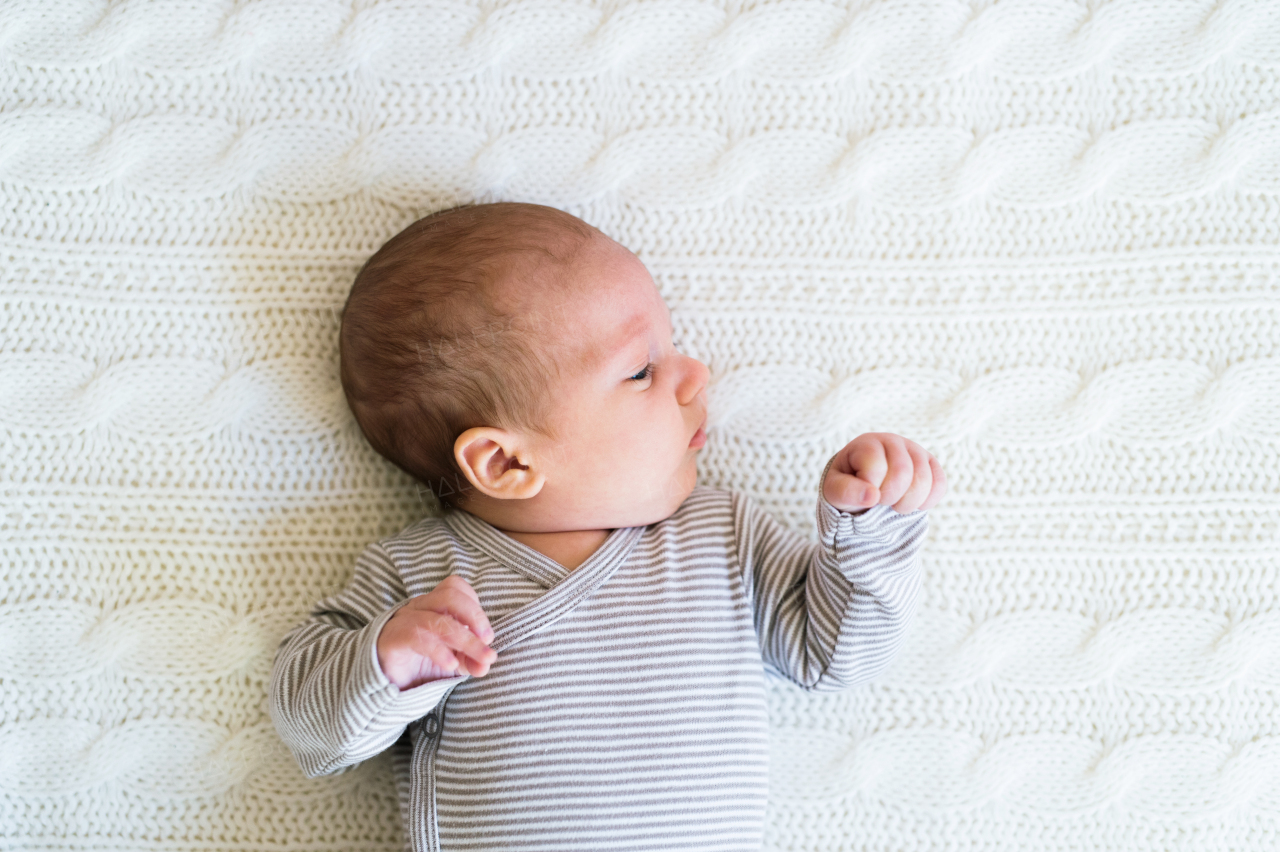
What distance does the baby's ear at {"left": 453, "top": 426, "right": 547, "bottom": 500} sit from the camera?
3.25 feet

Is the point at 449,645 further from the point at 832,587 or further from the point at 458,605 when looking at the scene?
the point at 832,587

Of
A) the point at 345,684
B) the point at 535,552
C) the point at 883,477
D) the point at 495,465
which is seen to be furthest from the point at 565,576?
the point at 883,477

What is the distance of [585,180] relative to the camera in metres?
1.17

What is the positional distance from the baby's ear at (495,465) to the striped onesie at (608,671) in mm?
81

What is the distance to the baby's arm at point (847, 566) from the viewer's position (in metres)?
0.93

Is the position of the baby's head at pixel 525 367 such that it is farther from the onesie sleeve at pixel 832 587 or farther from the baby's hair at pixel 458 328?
the onesie sleeve at pixel 832 587

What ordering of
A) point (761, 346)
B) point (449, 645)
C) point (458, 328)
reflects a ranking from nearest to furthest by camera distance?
point (449, 645)
point (458, 328)
point (761, 346)

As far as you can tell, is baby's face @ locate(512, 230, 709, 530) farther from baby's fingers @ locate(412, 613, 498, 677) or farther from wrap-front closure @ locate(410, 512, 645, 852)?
baby's fingers @ locate(412, 613, 498, 677)

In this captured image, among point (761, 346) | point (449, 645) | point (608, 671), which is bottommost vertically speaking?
point (608, 671)

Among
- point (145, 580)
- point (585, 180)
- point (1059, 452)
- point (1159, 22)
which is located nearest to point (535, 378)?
point (585, 180)

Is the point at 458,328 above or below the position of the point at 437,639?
above

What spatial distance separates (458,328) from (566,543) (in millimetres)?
279

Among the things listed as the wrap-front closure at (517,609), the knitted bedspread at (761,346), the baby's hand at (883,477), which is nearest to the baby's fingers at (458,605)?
the wrap-front closure at (517,609)

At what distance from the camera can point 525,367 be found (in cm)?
98
